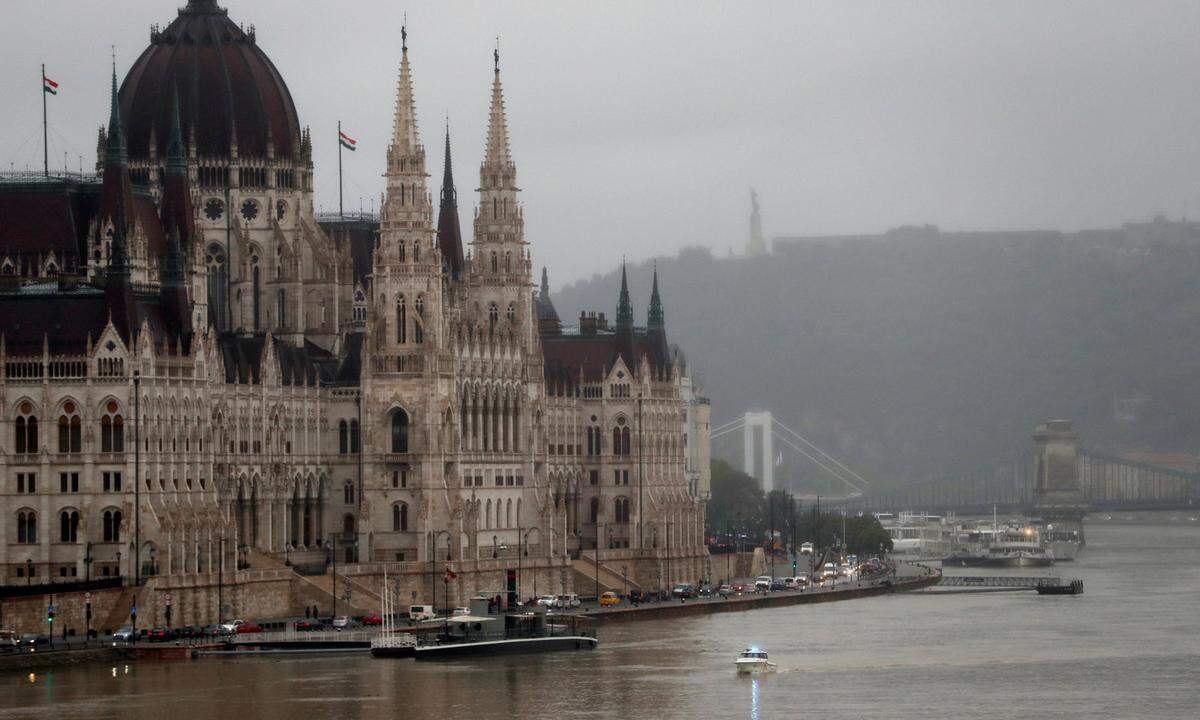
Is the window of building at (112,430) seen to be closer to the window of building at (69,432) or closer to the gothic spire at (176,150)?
the window of building at (69,432)

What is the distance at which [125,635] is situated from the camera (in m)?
156

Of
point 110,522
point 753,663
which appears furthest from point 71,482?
point 753,663

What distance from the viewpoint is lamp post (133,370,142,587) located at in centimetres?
16338

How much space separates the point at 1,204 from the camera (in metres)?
182

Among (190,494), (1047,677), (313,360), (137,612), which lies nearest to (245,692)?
(137,612)

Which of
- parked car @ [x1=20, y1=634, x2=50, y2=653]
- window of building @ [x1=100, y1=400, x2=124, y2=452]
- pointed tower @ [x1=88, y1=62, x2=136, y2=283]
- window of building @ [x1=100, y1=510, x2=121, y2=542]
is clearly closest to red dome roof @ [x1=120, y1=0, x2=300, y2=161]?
pointed tower @ [x1=88, y1=62, x2=136, y2=283]

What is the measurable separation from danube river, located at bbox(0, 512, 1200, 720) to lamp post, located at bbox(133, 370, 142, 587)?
11.6m

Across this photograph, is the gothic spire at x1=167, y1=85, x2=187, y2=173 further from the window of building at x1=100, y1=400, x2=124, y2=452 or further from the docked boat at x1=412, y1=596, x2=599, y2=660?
the docked boat at x1=412, y1=596, x2=599, y2=660

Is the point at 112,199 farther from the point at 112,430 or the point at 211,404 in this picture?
the point at 112,430

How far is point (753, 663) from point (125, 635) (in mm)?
30235

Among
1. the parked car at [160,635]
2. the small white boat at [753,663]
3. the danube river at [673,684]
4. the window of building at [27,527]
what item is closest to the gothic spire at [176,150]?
the window of building at [27,527]

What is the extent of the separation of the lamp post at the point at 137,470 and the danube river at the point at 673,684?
A: 1158cm

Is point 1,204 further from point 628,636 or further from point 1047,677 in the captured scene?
point 1047,677

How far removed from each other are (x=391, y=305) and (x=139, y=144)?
1972 cm
